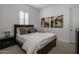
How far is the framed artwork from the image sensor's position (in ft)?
5.59

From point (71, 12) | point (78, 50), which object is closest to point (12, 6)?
point (71, 12)

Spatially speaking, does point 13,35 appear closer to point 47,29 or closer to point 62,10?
point 47,29

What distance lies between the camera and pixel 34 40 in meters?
1.56

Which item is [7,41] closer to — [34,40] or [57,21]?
[34,40]

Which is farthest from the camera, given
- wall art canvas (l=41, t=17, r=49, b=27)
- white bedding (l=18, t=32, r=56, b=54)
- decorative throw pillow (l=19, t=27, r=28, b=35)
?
wall art canvas (l=41, t=17, r=49, b=27)

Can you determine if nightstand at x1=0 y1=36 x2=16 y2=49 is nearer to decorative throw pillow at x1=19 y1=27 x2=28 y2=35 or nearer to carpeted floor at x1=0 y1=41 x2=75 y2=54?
carpeted floor at x1=0 y1=41 x2=75 y2=54

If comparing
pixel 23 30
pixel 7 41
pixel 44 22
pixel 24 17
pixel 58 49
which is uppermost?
pixel 24 17

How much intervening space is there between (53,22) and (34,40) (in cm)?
62

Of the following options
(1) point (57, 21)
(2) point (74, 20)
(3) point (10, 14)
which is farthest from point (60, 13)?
(3) point (10, 14)

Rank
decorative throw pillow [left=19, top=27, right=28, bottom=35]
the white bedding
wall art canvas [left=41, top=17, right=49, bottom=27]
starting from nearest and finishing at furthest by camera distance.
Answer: the white bedding, decorative throw pillow [left=19, top=27, right=28, bottom=35], wall art canvas [left=41, top=17, right=49, bottom=27]

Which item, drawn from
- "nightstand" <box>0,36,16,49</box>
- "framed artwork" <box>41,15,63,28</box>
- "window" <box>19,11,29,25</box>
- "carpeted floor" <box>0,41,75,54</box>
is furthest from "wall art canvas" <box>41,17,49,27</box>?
"nightstand" <box>0,36,16,49</box>

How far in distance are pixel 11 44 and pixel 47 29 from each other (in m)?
0.87

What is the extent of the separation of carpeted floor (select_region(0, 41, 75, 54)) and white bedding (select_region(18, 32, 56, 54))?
17 centimetres

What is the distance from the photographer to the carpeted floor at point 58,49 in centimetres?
161
